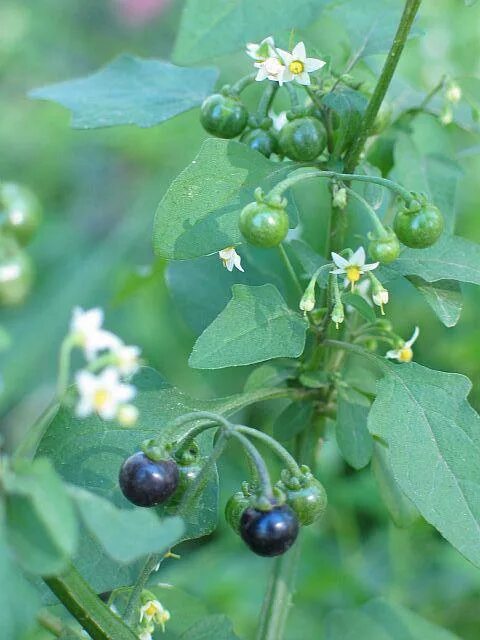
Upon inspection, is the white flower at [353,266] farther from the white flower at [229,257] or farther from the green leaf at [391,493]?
the green leaf at [391,493]

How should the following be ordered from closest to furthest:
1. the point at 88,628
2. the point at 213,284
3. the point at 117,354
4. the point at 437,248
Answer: the point at 117,354, the point at 88,628, the point at 437,248, the point at 213,284

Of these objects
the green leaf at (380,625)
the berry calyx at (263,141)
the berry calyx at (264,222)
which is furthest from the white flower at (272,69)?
the green leaf at (380,625)

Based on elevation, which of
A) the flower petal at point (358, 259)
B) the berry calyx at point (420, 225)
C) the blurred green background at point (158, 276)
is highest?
the berry calyx at point (420, 225)

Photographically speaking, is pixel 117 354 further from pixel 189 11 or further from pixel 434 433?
pixel 189 11

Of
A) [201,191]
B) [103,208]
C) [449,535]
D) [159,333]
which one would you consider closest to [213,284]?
[201,191]

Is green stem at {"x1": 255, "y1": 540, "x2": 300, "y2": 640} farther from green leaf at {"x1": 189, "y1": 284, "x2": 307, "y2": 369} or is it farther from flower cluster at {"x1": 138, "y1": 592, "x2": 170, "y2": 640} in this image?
green leaf at {"x1": 189, "y1": 284, "x2": 307, "y2": 369}
